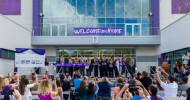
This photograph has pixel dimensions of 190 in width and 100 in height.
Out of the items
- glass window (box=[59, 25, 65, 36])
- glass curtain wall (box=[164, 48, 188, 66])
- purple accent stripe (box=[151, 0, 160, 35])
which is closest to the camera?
glass curtain wall (box=[164, 48, 188, 66])

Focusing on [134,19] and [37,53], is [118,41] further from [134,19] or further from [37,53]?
[37,53]

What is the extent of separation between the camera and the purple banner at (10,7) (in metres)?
36.0

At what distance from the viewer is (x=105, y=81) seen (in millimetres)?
12602

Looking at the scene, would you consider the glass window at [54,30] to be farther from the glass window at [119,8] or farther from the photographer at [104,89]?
the photographer at [104,89]

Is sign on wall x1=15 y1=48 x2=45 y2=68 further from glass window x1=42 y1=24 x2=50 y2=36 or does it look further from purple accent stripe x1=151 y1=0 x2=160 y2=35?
purple accent stripe x1=151 y1=0 x2=160 y2=35

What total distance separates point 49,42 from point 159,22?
10860mm

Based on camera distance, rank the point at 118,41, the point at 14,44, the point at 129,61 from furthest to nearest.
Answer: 1. the point at 118,41
2. the point at 14,44
3. the point at 129,61

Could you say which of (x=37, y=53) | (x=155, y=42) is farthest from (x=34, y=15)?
(x=37, y=53)

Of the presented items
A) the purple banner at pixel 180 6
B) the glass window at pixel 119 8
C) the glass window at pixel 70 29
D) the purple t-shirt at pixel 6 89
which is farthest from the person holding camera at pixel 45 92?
the purple banner at pixel 180 6

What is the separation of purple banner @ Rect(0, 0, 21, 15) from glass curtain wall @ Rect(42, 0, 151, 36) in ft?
8.17

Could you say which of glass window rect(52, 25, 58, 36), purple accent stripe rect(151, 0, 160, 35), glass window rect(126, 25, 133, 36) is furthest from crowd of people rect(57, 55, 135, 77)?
purple accent stripe rect(151, 0, 160, 35)

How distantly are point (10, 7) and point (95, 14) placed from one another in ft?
27.5

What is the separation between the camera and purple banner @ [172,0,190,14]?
35.5 m

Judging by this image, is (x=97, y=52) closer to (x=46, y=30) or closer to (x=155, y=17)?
(x=46, y=30)
